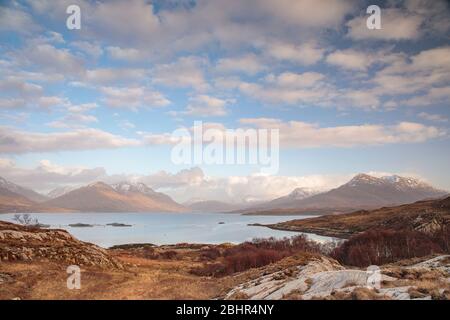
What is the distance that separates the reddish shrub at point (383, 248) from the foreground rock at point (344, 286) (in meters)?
37.5

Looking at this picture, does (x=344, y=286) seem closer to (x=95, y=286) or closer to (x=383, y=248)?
(x=95, y=286)

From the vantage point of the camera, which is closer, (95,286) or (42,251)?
(95,286)

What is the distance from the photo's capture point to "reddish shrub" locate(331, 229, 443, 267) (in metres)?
68.9

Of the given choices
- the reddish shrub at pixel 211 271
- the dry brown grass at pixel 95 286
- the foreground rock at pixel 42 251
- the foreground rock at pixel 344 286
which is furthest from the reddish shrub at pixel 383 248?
the foreground rock at pixel 42 251

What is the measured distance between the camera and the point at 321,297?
70.1 ft

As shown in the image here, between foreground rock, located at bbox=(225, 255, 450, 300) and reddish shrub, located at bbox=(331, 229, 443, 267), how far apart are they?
37521 mm

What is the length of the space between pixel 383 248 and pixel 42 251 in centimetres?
6736

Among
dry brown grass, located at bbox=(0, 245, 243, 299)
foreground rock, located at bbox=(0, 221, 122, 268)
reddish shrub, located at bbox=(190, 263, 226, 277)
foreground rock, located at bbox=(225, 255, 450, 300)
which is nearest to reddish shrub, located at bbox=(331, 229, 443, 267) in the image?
reddish shrub, located at bbox=(190, 263, 226, 277)

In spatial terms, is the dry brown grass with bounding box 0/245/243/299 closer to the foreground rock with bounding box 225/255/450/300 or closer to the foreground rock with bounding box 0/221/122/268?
the foreground rock with bounding box 0/221/122/268

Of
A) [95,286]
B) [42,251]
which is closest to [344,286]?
[95,286]

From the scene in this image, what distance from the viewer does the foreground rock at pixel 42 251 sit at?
39.8 m

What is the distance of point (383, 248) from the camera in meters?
76.4
